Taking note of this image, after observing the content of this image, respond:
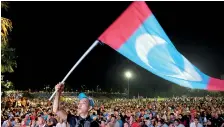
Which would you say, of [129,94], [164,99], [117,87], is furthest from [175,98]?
[117,87]

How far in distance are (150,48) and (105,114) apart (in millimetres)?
11339

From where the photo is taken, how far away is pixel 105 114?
16.4 metres

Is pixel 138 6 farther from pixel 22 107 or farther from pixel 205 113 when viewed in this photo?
pixel 22 107

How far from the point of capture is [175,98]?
77.1 ft

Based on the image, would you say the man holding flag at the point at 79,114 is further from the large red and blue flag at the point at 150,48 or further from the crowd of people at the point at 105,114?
the large red and blue flag at the point at 150,48

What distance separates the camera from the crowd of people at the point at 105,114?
423 cm

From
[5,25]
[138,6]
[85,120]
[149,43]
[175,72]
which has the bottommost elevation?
[85,120]

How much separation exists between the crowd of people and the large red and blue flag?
2.71ft

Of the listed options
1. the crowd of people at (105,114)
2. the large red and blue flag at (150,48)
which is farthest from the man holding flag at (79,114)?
the large red and blue flag at (150,48)

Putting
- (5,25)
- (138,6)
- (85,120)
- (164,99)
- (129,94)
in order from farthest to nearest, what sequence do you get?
(129,94), (164,99), (5,25), (138,6), (85,120)

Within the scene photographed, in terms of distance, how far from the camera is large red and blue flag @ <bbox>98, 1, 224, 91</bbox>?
4.92m

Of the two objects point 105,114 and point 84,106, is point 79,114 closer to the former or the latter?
point 84,106

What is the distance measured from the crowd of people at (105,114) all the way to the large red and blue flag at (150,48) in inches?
32.6

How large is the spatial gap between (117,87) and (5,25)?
19147 mm
